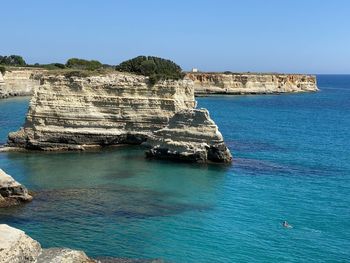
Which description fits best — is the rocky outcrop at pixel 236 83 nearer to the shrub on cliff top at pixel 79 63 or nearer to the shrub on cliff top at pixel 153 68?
the shrub on cliff top at pixel 79 63

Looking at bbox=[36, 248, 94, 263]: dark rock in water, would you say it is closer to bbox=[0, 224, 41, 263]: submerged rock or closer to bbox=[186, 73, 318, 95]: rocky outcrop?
bbox=[0, 224, 41, 263]: submerged rock

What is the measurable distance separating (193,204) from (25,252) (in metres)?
15.5

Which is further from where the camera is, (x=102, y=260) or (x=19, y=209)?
(x=19, y=209)

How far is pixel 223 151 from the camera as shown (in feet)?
137

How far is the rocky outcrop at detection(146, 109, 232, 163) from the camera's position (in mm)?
41688

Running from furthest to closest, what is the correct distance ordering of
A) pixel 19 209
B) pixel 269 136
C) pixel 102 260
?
pixel 269 136, pixel 19 209, pixel 102 260

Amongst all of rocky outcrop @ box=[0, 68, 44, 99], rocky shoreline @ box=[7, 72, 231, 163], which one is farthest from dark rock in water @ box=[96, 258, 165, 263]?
rocky outcrop @ box=[0, 68, 44, 99]

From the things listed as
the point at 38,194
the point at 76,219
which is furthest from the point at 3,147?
the point at 76,219

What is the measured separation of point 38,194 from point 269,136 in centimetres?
3460

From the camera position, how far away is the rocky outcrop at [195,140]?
4169 centimetres

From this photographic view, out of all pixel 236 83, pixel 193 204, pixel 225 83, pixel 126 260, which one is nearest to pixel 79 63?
pixel 193 204

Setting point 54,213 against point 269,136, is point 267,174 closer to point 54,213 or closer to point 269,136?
point 54,213

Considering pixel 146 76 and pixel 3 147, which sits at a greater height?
pixel 146 76

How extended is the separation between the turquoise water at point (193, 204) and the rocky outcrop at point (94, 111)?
232 cm
